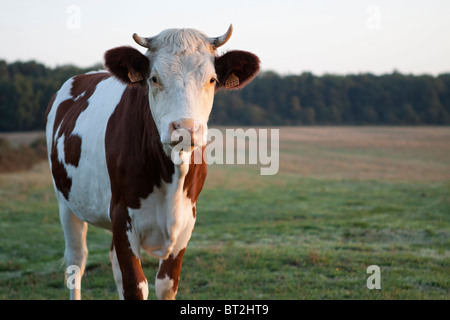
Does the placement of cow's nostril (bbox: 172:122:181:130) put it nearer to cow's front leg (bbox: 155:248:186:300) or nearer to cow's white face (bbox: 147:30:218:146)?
cow's white face (bbox: 147:30:218:146)

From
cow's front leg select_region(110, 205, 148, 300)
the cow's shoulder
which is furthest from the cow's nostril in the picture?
cow's front leg select_region(110, 205, 148, 300)

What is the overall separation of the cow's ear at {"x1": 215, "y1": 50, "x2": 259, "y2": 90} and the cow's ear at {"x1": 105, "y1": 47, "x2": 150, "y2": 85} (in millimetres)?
599

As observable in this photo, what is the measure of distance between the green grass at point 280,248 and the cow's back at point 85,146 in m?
1.80

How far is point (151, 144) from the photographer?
164 inches

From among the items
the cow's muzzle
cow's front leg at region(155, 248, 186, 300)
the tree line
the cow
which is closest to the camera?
the cow's muzzle

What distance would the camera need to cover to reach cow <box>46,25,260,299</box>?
371cm

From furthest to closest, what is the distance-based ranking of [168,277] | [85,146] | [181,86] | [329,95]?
[329,95], [85,146], [168,277], [181,86]

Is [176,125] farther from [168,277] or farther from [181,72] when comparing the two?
[168,277]

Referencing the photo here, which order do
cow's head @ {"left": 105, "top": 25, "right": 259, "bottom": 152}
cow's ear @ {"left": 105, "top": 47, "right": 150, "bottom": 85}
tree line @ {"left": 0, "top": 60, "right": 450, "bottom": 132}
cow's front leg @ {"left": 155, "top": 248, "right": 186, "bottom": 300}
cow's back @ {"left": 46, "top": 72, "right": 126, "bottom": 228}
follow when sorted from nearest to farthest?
1. cow's head @ {"left": 105, "top": 25, "right": 259, "bottom": 152}
2. cow's ear @ {"left": 105, "top": 47, "right": 150, "bottom": 85}
3. cow's front leg @ {"left": 155, "top": 248, "right": 186, "bottom": 300}
4. cow's back @ {"left": 46, "top": 72, "right": 126, "bottom": 228}
5. tree line @ {"left": 0, "top": 60, "right": 450, "bottom": 132}

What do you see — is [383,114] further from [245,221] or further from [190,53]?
[190,53]

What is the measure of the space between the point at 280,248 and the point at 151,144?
4.96 meters

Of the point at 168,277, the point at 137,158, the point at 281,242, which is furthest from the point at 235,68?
the point at 281,242

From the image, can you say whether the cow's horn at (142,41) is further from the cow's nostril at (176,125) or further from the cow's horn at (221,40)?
the cow's nostril at (176,125)
